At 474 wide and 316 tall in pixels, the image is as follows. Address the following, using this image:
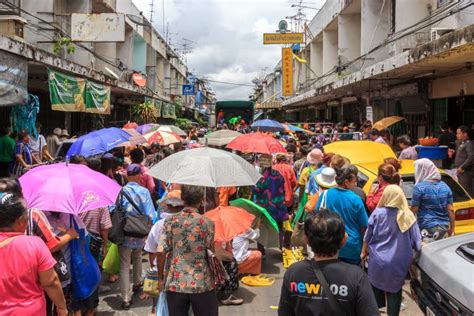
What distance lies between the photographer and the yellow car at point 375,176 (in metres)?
6.34

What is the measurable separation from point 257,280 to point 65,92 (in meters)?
7.93

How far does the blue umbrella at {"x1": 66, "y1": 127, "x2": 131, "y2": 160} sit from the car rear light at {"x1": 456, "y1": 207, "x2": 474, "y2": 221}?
5476 millimetres

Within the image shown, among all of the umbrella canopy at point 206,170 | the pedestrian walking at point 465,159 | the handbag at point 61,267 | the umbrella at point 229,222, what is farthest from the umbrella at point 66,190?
the pedestrian walking at point 465,159

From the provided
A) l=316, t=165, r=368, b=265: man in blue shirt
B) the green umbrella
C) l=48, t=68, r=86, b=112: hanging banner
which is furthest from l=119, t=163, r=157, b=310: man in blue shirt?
l=48, t=68, r=86, b=112: hanging banner

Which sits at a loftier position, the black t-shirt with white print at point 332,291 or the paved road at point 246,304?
the black t-shirt with white print at point 332,291

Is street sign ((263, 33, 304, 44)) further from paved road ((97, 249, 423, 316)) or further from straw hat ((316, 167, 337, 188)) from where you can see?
straw hat ((316, 167, 337, 188))

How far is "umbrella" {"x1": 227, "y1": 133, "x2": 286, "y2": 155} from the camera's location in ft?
26.9

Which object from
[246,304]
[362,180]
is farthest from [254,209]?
[362,180]

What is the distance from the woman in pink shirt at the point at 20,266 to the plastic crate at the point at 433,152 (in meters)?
9.25

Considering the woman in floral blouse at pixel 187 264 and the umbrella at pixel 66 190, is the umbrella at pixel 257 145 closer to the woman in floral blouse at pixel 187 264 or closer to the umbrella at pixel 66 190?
the umbrella at pixel 66 190

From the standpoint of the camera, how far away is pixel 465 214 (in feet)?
20.8

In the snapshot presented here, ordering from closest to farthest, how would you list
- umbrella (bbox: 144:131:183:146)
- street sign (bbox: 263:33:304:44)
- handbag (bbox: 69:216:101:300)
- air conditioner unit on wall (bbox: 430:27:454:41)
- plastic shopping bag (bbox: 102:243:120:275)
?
1. handbag (bbox: 69:216:101:300)
2. plastic shopping bag (bbox: 102:243:120:275)
3. air conditioner unit on wall (bbox: 430:27:454:41)
4. umbrella (bbox: 144:131:183:146)
5. street sign (bbox: 263:33:304:44)

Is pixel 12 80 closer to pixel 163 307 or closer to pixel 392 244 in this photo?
pixel 163 307

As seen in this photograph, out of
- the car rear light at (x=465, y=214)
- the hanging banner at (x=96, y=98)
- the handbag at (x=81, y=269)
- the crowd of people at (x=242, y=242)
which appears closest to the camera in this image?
the crowd of people at (x=242, y=242)
